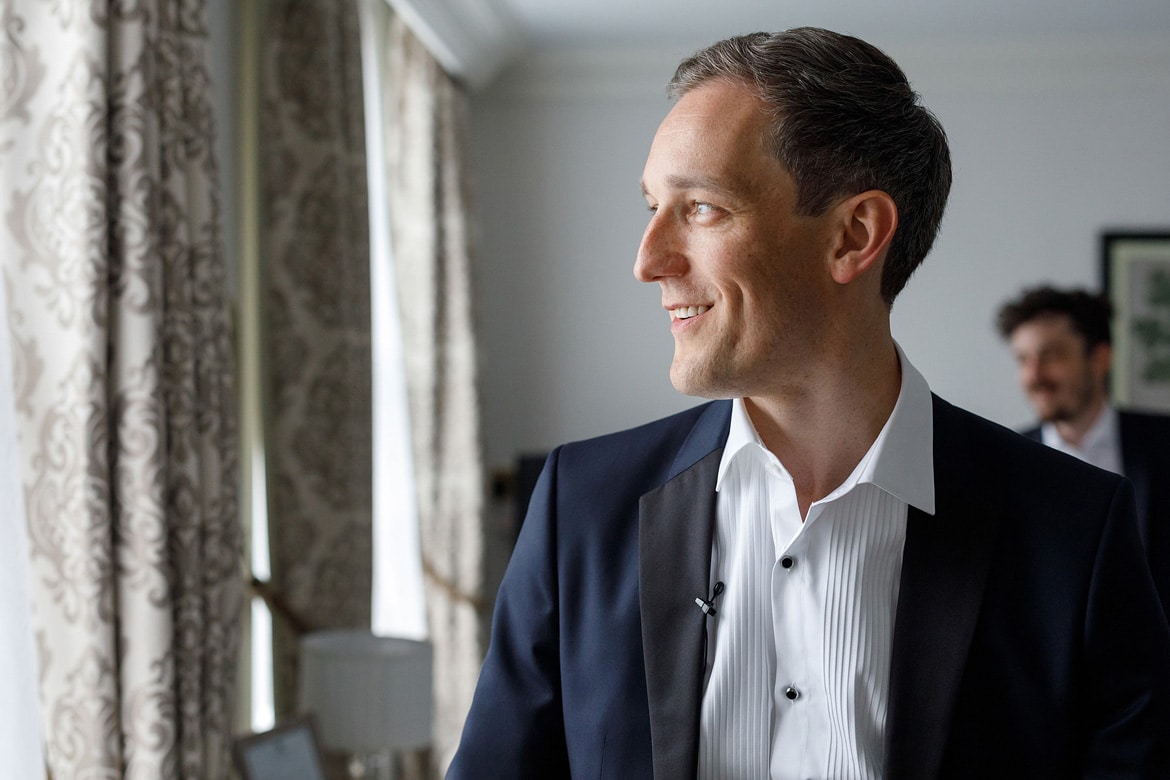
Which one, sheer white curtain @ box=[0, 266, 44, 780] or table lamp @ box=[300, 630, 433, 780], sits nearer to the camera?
sheer white curtain @ box=[0, 266, 44, 780]

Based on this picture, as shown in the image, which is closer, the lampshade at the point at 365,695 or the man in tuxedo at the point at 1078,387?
the lampshade at the point at 365,695

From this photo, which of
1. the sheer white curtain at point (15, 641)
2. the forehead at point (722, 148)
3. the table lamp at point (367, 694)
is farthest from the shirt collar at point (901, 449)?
the table lamp at point (367, 694)

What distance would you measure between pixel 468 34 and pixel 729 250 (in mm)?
4288

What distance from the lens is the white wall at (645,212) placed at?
18.7 feet

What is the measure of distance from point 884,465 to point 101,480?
1366 mm

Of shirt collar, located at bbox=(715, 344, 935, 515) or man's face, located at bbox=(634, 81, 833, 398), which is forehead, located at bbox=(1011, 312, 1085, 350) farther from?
man's face, located at bbox=(634, 81, 833, 398)

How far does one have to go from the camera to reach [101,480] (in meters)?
1.88

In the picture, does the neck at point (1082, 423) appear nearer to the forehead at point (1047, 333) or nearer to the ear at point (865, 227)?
the forehead at point (1047, 333)

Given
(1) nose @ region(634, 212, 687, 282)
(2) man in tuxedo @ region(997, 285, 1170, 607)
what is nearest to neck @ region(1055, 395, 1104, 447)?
(2) man in tuxedo @ region(997, 285, 1170, 607)

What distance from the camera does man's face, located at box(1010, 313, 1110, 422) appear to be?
3383 mm

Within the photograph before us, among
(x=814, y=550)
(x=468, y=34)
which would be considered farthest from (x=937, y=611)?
(x=468, y=34)

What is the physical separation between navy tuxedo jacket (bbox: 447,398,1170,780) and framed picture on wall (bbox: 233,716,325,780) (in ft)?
4.68

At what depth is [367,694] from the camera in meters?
2.79

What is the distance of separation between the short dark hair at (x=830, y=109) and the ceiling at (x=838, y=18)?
4125 millimetres
